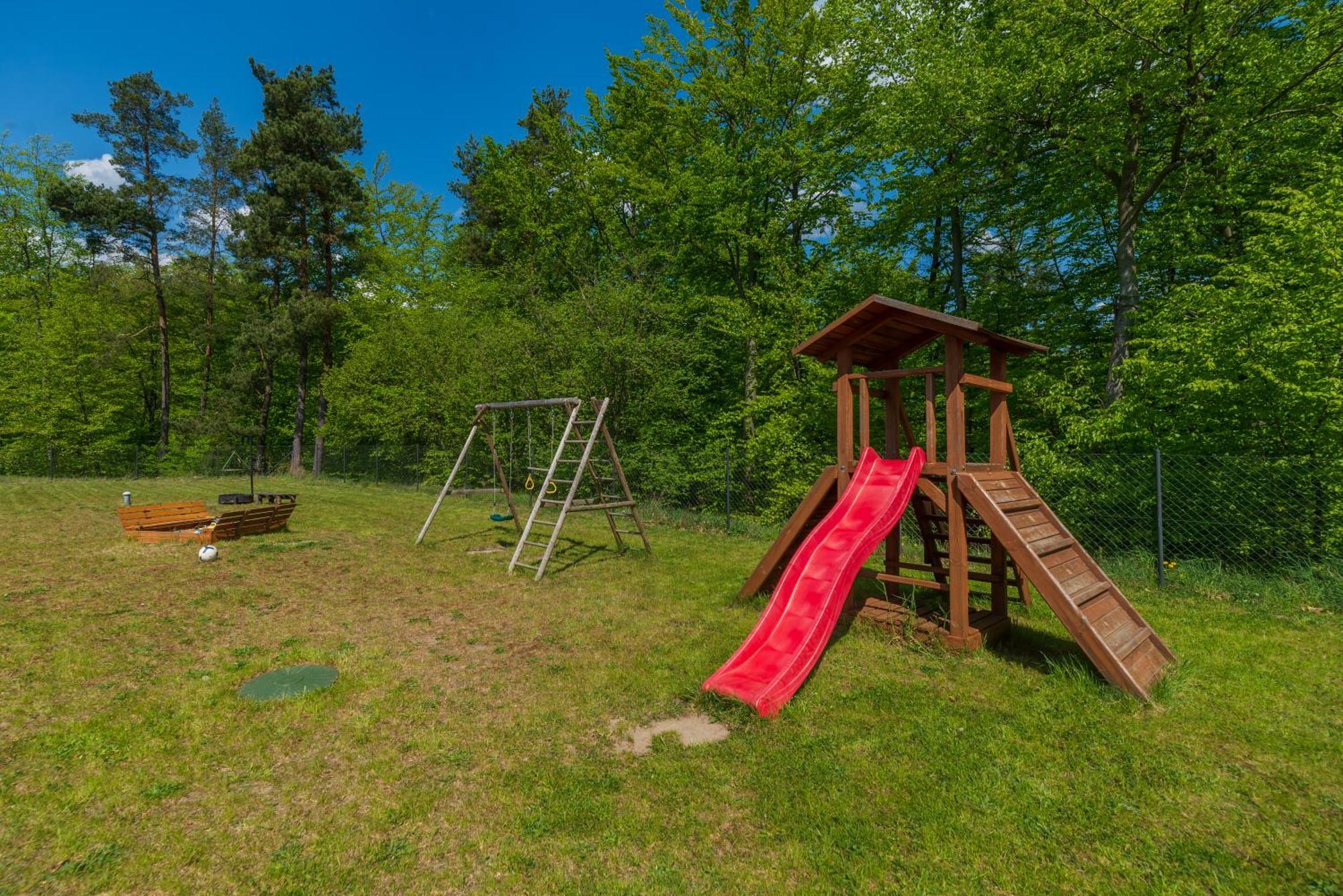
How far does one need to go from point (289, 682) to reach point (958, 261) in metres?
17.0

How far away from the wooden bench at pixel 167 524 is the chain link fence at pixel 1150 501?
630cm

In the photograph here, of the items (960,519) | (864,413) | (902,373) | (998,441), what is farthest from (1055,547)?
(864,413)

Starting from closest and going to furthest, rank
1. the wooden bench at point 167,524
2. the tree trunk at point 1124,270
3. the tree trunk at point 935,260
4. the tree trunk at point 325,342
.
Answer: the tree trunk at point 1124,270 → the wooden bench at point 167,524 → the tree trunk at point 935,260 → the tree trunk at point 325,342

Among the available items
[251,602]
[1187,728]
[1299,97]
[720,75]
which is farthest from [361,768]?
[720,75]

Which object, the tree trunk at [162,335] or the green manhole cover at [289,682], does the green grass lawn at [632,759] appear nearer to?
the green manhole cover at [289,682]

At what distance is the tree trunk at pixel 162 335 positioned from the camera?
26719 mm

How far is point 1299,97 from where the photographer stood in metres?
8.27

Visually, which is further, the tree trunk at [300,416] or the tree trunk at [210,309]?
the tree trunk at [210,309]

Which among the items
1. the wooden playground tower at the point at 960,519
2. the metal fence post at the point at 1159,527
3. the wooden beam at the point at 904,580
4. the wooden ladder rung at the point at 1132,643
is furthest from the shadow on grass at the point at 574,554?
the metal fence post at the point at 1159,527

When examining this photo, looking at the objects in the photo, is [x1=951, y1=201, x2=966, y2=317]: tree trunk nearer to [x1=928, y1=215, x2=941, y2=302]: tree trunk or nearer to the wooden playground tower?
[x1=928, y1=215, x2=941, y2=302]: tree trunk

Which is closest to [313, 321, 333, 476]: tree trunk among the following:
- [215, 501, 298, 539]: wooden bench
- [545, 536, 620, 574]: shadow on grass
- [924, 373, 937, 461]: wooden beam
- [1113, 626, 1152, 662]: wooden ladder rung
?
[215, 501, 298, 539]: wooden bench

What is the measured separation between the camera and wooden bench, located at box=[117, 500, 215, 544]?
32.6ft

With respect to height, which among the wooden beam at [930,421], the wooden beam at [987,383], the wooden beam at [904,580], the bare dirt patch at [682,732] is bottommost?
the bare dirt patch at [682,732]

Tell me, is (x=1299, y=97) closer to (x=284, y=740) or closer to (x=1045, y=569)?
(x=1045, y=569)
